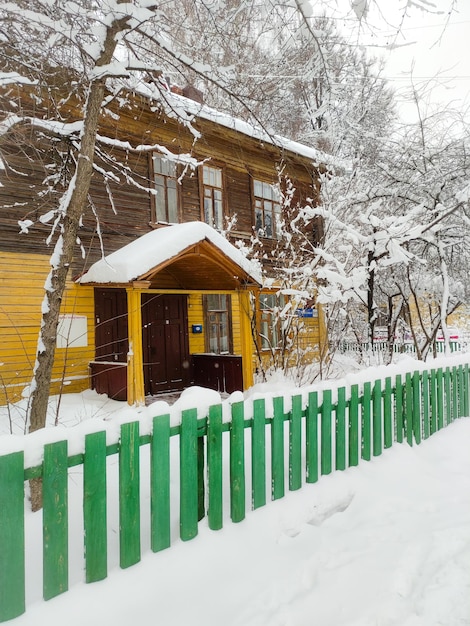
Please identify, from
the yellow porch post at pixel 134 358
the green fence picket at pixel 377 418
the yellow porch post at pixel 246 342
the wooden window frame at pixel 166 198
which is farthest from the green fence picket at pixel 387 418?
the wooden window frame at pixel 166 198

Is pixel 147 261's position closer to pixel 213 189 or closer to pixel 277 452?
pixel 213 189

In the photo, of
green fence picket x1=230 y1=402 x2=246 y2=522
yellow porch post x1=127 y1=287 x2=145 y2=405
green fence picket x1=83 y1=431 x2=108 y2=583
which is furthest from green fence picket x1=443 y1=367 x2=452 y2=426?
green fence picket x1=83 y1=431 x2=108 y2=583

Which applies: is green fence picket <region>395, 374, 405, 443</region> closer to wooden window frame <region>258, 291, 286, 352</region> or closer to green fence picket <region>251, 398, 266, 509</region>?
green fence picket <region>251, 398, 266, 509</region>

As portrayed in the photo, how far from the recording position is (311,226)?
15219 mm

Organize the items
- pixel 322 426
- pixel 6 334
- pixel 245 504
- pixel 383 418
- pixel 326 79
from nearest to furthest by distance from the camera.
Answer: pixel 245 504 < pixel 322 426 < pixel 326 79 < pixel 383 418 < pixel 6 334

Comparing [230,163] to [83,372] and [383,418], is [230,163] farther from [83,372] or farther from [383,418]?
[383,418]

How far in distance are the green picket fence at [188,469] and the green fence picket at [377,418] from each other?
1 centimetres

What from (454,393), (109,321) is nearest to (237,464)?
(454,393)

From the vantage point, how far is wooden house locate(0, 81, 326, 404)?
7.86 metres

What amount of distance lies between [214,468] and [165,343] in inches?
303

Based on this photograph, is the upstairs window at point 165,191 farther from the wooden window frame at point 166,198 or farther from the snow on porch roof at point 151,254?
the snow on porch roof at point 151,254

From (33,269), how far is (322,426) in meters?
6.69

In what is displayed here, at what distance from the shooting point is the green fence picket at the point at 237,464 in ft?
10.4

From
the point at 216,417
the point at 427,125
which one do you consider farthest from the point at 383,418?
the point at 427,125
